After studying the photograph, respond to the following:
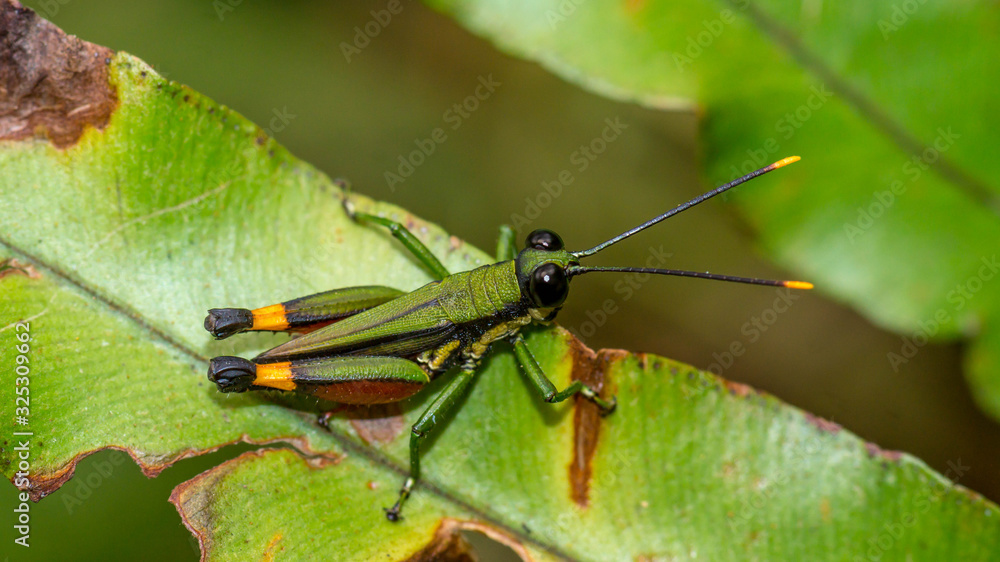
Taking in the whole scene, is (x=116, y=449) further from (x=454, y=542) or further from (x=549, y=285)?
(x=549, y=285)

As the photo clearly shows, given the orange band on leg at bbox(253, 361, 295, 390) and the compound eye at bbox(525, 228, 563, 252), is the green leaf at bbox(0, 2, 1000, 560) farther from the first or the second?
the compound eye at bbox(525, 228, 563, 252)

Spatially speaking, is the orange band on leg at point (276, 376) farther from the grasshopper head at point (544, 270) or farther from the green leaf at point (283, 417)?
the grasshopper head at point (544, 270)

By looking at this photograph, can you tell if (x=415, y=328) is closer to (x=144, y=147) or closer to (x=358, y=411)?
(x=358, y=411)

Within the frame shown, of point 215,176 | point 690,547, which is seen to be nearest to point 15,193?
point 215,176

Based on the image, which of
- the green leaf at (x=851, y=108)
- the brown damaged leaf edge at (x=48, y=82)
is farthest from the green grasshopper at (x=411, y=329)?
the green leaf at (x=851, y=108)

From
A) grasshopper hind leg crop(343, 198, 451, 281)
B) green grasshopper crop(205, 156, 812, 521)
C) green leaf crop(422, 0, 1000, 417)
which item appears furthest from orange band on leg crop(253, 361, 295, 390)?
green leaf crop(422, 0, 1000, 417)

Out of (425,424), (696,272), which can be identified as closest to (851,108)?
(696,272)
